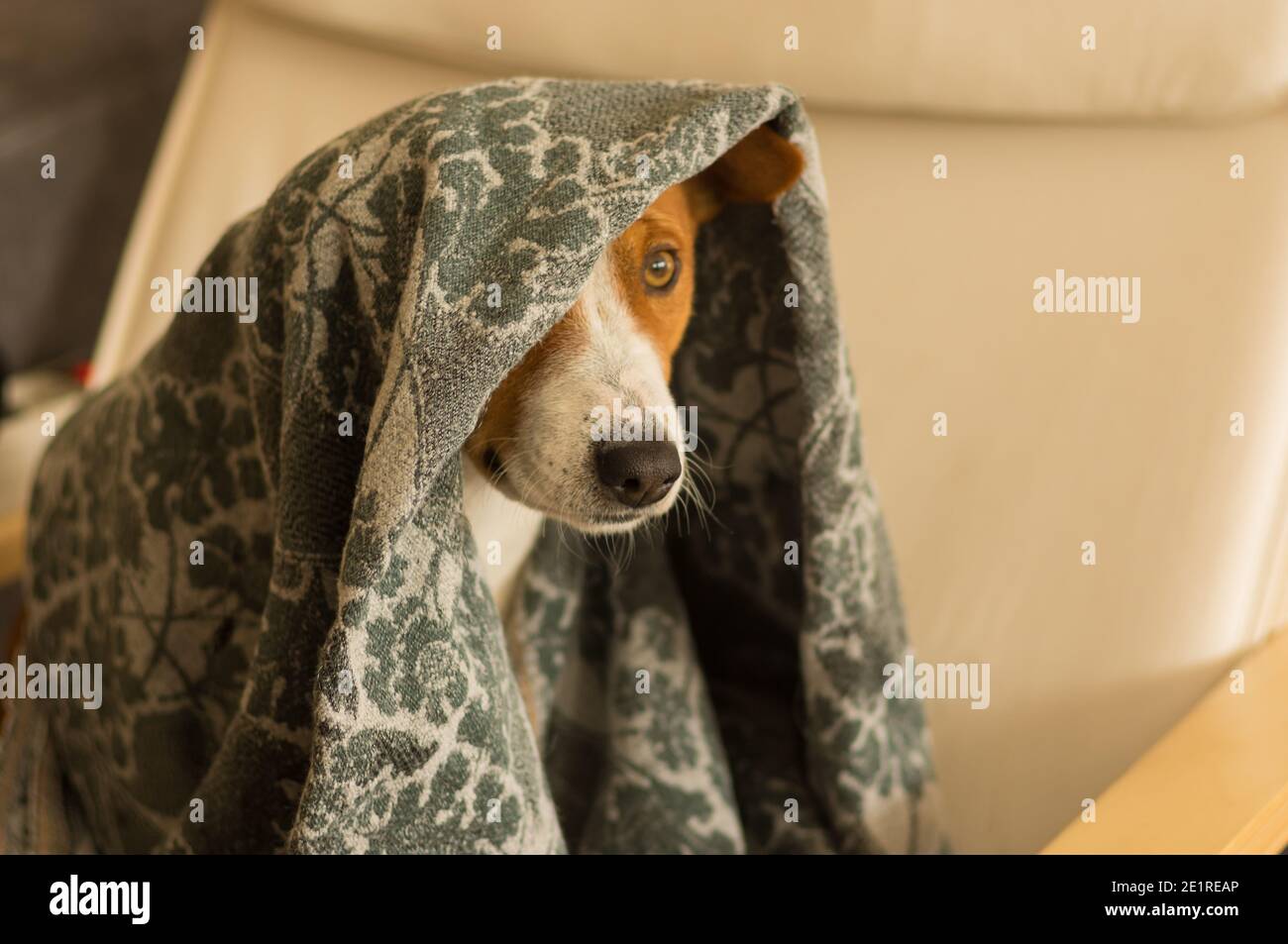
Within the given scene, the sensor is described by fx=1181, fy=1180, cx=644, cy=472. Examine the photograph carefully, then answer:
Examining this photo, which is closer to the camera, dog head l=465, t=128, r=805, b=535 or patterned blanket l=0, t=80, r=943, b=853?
patterned blanket l=0, t=80, r=943, b=853

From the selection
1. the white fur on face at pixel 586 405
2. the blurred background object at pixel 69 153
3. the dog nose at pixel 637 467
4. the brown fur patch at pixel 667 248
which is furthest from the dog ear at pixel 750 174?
the blurred background object at pixel 69 153

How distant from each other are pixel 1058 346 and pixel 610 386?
55cm

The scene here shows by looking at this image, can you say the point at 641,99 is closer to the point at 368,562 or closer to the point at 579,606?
the point at 368,562

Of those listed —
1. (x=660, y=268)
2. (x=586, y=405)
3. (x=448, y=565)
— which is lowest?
(x=448, y=565)

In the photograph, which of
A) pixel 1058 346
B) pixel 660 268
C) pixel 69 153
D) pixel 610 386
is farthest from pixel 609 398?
pixel 69 153

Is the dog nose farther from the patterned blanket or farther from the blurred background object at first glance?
the blurred background object

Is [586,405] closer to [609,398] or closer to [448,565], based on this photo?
[609,398]

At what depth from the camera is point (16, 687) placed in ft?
3.99

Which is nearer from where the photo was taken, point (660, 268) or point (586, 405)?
point (586, 405)

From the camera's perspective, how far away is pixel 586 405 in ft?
3.01

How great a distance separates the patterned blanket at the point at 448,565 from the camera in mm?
789

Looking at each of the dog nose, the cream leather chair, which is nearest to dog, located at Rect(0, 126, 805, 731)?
the dog nose

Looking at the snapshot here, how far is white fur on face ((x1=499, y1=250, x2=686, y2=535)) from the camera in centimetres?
92

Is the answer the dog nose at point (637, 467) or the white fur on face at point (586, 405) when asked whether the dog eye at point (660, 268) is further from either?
the dog nose at point (637, 467)
